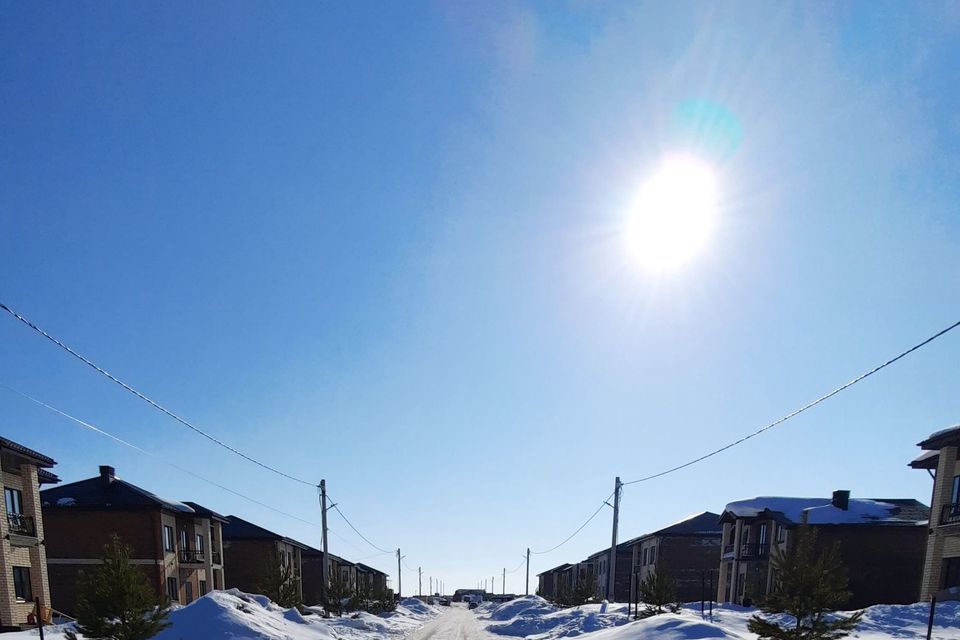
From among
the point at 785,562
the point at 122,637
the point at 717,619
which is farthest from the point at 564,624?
the point at 122,637

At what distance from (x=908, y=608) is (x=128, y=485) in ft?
142

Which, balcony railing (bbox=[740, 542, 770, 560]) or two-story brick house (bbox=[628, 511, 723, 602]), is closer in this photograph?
balcony railing (bbox=[740, 542, 770, 560])

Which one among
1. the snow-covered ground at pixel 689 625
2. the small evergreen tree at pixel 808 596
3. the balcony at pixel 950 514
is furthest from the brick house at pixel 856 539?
the small evergreen tree at pixel 808 596

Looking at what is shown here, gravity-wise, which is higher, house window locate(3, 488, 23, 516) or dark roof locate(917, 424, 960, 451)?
dark roof locate(917, 424, 960, 451)

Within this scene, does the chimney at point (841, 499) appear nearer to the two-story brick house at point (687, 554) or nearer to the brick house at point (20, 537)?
the two-story brick house at point (687, 554)

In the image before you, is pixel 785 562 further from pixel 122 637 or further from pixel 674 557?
pixel 674 557

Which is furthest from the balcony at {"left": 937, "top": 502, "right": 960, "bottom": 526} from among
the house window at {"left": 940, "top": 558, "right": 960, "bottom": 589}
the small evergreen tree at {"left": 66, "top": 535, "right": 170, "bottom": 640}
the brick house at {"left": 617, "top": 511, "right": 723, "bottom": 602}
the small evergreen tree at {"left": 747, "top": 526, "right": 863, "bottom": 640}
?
the small evergreen tree at {"left": 66, "top": 535, "right": 170, "bottom": 640}

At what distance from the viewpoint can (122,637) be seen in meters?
14.5

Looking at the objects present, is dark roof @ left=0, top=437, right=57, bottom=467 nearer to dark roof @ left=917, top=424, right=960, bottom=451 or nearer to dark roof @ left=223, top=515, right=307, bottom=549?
dark roof @ left=223, top=515, right=307, bottom=549

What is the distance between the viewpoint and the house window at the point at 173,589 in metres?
33.2

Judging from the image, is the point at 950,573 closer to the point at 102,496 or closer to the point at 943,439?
the point at 943,439

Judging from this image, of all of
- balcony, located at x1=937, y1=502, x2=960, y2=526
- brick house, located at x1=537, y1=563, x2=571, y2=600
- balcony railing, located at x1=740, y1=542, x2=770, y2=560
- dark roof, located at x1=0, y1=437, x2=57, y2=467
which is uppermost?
dark roof, located at x1=0, y1=437, x2=57, y2=467

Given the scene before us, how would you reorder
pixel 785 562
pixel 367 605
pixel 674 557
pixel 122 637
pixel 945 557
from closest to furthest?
pixel 785 562, pixel 122 637, pixel 945 557, pixel 367 605, pixel 674 557

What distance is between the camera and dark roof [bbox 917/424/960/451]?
2319 centimetres
